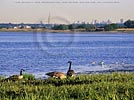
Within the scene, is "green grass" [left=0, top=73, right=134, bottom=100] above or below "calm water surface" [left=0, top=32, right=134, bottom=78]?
above

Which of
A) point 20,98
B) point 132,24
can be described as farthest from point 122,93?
point 132,24

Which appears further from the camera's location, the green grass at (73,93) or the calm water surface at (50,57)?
the calm water surface at (50,57)

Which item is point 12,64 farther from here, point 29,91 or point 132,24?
point 132,24

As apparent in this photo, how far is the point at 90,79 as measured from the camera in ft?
83.0

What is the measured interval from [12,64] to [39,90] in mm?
34454

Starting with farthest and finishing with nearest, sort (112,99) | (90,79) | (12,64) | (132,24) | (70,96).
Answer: (132,24) < (12,64) < (90,79) < (70,96) < (112,99)

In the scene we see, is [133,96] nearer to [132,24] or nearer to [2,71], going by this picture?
[2,71]

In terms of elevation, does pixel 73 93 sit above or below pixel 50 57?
above

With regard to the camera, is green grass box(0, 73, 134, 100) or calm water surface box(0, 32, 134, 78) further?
calm water surface box(0, 32, 134, 78)

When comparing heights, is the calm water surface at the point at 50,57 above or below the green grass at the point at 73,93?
below

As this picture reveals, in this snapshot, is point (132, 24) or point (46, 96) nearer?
point (46, 96)

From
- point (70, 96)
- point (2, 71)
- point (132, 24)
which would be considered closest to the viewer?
point (70, 96)

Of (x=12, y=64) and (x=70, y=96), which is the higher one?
(x=70, y=96)

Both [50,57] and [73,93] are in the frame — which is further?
[50,57]
